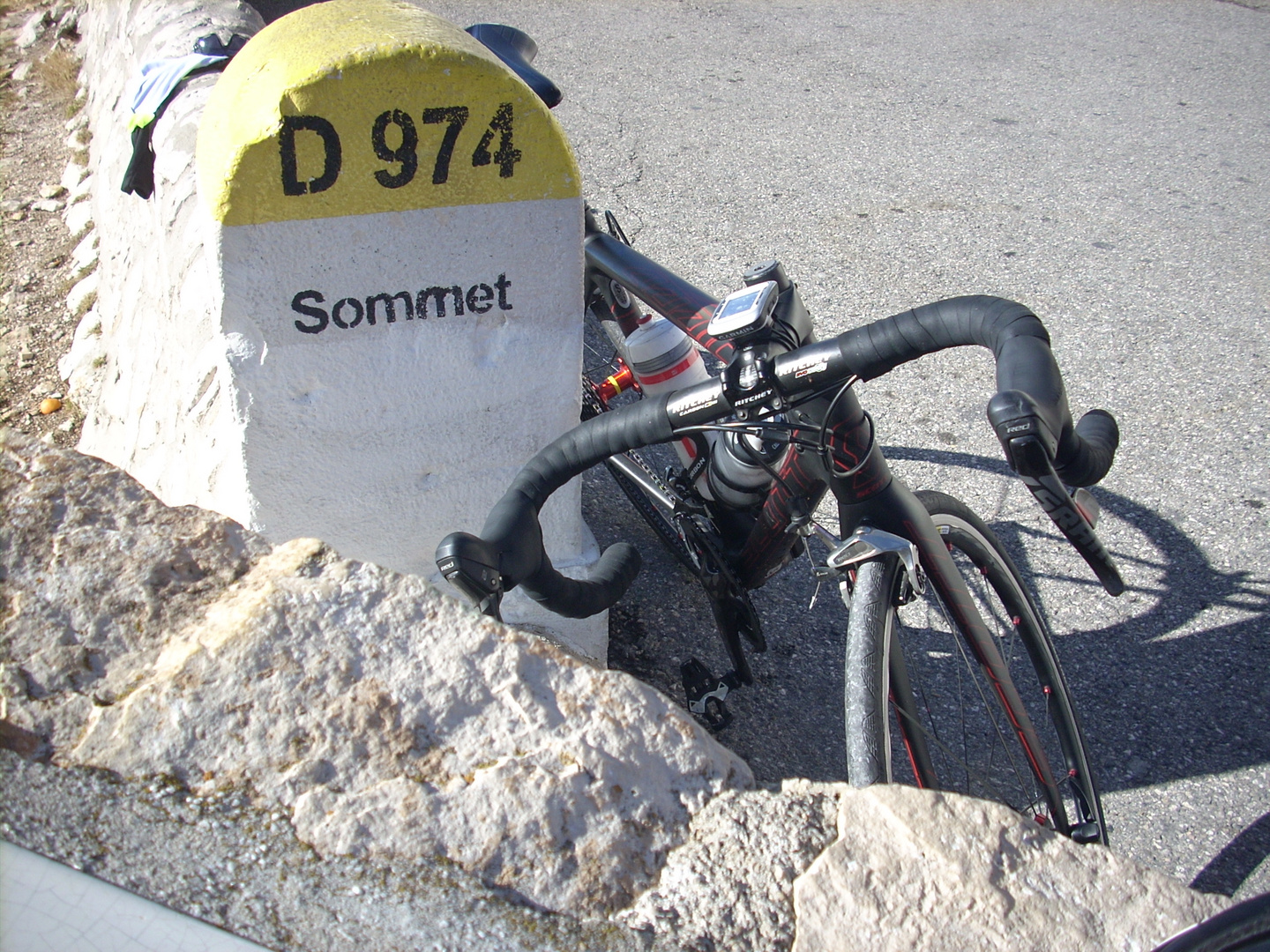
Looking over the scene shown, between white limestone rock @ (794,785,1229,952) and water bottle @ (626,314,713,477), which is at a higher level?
white limestone rock @ (794,785,1229,952)

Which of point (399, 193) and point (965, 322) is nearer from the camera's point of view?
point (965, 322)

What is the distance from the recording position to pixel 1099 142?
248 inches

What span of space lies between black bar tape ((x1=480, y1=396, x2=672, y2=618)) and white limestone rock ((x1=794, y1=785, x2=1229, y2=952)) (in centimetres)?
66

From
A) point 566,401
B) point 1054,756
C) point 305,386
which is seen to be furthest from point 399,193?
point 1054,756

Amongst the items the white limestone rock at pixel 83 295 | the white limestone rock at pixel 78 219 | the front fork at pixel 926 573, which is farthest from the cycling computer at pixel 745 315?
the white limestone rock at pixel 78 219

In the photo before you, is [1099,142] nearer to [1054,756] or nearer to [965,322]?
[1054,756]

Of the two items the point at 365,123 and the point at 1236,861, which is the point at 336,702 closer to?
the point at 365,123

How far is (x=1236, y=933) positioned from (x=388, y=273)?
194 cm

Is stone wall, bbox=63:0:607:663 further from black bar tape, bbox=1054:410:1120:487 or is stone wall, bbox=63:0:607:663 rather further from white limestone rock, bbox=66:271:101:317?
white limestone rock, bbox=66:271:101:317

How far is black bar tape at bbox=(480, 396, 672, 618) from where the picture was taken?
1.67 m

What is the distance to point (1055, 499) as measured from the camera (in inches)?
57.4

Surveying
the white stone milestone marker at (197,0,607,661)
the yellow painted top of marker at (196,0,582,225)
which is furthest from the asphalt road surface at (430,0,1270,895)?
the yellow painted top of marker at (196,0,582,225)

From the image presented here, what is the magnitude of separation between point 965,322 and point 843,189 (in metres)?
4.58

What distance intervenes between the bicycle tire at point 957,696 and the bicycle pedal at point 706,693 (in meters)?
0.48
